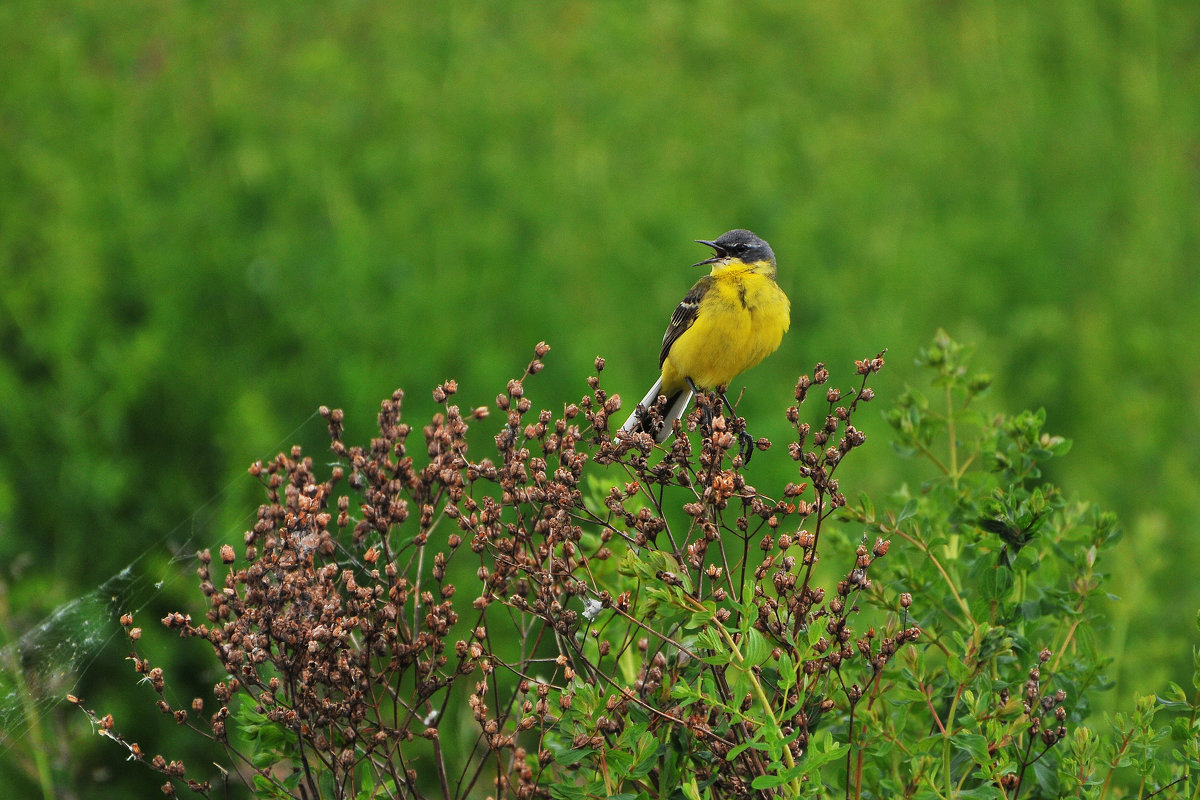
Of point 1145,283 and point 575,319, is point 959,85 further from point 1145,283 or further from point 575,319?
point 575,319

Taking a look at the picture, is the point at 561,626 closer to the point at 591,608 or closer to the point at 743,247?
the point at 591,608

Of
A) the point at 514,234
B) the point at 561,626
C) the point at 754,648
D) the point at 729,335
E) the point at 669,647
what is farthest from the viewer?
the point at 514,234

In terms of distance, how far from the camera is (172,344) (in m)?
5.81

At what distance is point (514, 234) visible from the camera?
7.62 meters

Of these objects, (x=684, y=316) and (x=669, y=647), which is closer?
(x=669, y=647)

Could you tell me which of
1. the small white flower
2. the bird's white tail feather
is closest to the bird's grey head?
the bird's white tail feather

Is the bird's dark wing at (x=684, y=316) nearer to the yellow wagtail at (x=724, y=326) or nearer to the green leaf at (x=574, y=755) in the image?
the yellow wagtail at (x=724, y=326)

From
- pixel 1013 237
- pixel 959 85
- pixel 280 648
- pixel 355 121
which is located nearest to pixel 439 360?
pixel 355 121

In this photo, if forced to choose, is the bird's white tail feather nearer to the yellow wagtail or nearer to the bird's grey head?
the yellow wagtail

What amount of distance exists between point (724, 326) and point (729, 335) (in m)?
0.03

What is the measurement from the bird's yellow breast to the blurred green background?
104 centimetres

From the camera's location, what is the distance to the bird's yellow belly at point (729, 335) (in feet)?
10.6

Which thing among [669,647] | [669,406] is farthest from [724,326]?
[669,647]

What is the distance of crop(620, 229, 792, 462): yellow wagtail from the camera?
324 centimetres
